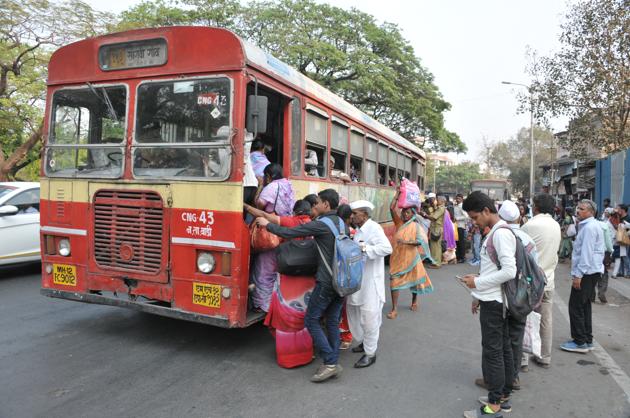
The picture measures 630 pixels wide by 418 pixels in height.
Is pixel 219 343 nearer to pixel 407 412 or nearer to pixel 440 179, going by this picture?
pixel 407 412

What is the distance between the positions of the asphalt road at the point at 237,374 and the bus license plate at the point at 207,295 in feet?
1.97

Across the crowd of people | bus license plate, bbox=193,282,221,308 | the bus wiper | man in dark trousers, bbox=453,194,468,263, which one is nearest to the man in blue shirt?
the crowd of people

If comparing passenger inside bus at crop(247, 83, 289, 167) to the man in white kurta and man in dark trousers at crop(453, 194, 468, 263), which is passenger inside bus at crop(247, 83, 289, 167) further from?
man in dark trousers at crop(453, 194, 468, 263)

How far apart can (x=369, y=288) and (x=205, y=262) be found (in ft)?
5.33

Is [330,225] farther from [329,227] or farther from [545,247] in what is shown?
[545,247]

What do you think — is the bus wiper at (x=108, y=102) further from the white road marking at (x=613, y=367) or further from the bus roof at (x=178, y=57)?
the white road marking at (x=613, y=367)

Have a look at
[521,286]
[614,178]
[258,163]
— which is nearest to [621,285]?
[614,178]

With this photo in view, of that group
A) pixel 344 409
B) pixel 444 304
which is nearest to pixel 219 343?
pixel 344 409

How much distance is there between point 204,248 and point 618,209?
9.94m

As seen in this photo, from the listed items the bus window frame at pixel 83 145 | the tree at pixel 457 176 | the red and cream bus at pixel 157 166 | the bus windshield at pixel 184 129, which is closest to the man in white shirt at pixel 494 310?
the red and cream bus at pixel 157 166

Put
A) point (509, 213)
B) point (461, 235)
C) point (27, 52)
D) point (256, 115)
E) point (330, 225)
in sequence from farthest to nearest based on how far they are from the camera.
Result: point (27, 52) < point (461, 235) < point (256, 115) < point (330, 225) < point (509, 213)

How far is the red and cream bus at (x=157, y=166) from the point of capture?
14.6ft

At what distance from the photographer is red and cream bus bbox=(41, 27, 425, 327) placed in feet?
14.6

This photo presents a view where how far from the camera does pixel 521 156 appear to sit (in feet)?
191
